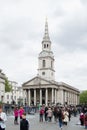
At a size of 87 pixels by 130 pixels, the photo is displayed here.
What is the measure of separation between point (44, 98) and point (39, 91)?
2.93 metres

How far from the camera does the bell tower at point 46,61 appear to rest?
14112 cm

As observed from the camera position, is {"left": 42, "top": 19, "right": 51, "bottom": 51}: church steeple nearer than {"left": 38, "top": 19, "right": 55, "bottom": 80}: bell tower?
No

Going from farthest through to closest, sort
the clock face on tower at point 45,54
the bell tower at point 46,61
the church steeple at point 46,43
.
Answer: the church steeple at point 46,43 < the bell tower at point 46,61 < the clock face on tower at point 45,54

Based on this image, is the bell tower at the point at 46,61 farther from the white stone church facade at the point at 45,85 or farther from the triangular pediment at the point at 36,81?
the triangular pediment at the point at 36,81

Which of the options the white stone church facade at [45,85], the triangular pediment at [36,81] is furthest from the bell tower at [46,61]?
the triangular pediment at [36,81]

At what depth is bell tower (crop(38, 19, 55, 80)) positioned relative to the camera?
141 metres

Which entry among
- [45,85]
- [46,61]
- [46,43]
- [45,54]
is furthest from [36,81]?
[46,43]

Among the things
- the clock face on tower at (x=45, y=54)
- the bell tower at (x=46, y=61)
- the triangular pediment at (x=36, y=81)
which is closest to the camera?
the triangular pediment at (x=36, y=81)

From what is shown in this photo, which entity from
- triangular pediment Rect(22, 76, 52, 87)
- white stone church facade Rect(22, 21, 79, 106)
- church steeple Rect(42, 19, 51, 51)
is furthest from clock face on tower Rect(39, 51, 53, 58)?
triangular pediment Rect(22, 76, 52, 87)

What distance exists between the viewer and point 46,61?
468 ft

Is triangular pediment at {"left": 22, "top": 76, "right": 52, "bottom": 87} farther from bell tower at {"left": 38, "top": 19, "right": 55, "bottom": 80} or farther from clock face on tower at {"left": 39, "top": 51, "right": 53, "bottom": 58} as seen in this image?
clock face on tower at {"left": 39, "top": 51, "right": 53, "bottom": 58}

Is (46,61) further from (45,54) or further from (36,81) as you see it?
(36,81)

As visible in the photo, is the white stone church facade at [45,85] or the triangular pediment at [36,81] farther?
the white stone church facade at [45,85]

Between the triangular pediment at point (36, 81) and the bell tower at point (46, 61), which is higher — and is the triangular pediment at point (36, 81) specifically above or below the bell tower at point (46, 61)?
below
